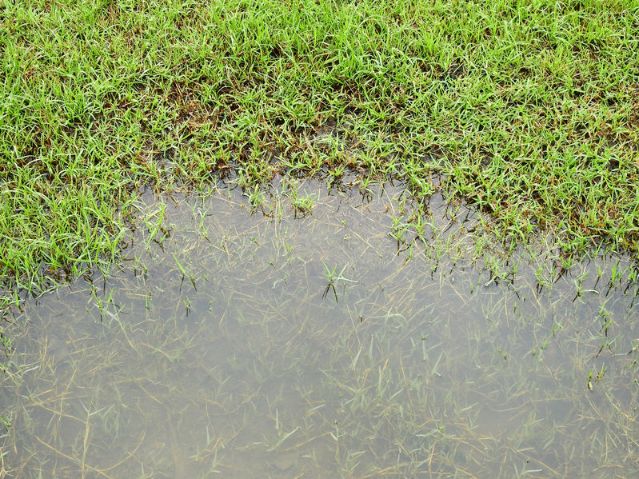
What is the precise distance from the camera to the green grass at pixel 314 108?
2967 mm

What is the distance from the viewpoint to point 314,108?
11.0 ft

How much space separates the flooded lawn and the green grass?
0.88ft

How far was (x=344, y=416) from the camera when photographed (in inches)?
96.4

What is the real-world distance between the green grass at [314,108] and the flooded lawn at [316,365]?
Answer: 0.88ft

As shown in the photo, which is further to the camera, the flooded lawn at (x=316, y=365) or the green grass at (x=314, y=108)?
the green grass at (x=314, y=108)

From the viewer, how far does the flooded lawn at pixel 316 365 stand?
236cm

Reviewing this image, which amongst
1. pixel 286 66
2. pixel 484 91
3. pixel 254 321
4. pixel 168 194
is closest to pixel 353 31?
pixel 286 66

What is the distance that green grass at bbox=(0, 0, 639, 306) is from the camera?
297 cm

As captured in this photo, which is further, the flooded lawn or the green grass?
the green grass

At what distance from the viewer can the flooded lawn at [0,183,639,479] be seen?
2.36 metres

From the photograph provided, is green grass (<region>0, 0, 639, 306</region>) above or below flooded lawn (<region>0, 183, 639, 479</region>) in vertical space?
above

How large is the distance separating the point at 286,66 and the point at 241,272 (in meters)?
1.27

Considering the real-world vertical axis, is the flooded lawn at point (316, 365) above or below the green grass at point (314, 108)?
below

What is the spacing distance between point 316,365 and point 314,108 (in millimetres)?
1402
